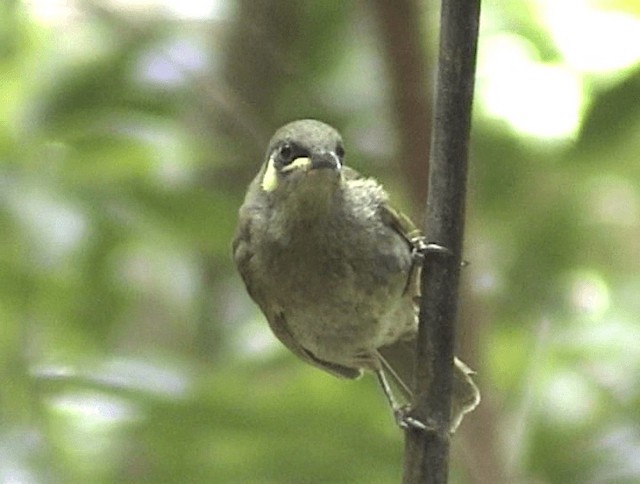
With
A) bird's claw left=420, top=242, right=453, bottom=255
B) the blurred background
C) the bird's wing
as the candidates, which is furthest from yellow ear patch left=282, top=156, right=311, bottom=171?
bird's claw left=420, top=242, right=453, bottom=255

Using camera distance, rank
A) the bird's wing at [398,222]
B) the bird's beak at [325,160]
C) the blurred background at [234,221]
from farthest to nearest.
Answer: the blurred background at [234,221] → the bird's wing at [398,222] → the bird's beak at [325,160]

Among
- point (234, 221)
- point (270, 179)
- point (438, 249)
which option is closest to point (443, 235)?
point (438, 249)

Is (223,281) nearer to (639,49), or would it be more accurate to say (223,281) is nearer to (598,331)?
(598,331)

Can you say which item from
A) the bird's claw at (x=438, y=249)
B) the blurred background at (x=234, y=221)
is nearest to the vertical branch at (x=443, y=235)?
the bird's claw at (x=438, y=249)

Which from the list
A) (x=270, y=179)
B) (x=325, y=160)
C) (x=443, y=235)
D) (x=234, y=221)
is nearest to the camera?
(x=443, y=235)

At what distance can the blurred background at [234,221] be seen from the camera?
162 cm

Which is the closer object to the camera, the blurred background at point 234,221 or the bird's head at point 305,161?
the bird's head at point 305,161

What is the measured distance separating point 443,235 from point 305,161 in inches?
20.1

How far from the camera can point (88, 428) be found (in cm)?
204

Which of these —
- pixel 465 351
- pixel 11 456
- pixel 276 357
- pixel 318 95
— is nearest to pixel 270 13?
pixel 318 95

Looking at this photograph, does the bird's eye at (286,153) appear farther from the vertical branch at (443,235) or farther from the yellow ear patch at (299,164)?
the vertical branch at (443,235)

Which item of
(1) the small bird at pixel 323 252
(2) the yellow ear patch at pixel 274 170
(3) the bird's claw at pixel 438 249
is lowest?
(3) the bird's claw at pixel 438 249

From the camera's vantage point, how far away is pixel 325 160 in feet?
4.28

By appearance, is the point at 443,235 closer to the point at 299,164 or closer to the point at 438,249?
the point at 438,249
